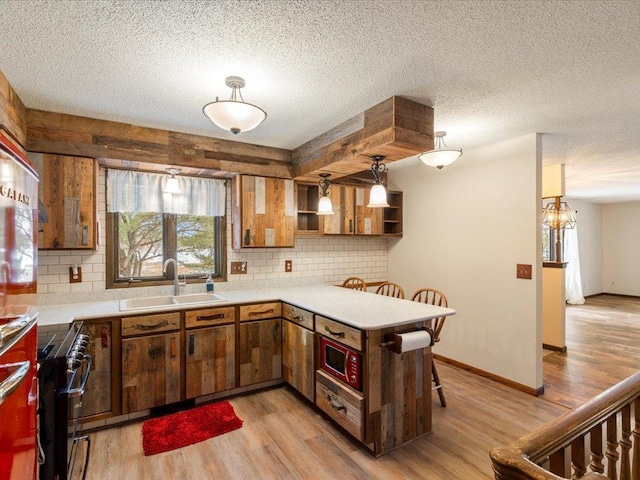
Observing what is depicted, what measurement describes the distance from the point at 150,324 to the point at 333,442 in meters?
1.68

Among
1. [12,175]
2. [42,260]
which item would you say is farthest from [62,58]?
[42,260]

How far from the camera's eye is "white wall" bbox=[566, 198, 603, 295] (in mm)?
7863

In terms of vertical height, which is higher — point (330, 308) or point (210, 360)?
point (330, 308)

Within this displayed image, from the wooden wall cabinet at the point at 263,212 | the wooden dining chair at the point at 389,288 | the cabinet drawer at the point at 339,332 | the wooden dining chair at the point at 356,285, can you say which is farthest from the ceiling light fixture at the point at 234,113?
the wooden dining chair at the point at 356,285

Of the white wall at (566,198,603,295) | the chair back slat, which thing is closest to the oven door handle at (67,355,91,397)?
the chair back slat

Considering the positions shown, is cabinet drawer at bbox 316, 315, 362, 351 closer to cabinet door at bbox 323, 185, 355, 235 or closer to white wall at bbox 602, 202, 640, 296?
cabinet door at bbox 323, 185, 355, 235

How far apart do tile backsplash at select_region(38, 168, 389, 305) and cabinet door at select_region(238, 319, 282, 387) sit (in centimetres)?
71

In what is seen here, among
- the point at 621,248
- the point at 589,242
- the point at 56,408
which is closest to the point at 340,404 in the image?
the point at 56,408

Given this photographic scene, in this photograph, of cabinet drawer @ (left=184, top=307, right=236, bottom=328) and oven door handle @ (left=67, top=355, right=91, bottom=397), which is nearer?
oven door handle @ (left=67, top=355, right=91, bottom=397)

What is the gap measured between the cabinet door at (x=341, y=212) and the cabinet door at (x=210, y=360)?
1.75 m

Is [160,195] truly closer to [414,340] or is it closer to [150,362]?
[150,362]

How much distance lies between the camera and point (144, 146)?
2961 millimetres

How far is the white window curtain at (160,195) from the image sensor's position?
10.2 feet

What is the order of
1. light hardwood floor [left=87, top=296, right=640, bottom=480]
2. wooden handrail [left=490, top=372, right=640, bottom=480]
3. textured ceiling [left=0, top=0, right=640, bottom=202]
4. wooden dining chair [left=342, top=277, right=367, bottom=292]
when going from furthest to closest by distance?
wooden dining chair [left=342, top=277, right=367, bottom=292] < light hardwood floor [left=87, top=296, right=640, bottom=480] < textured ceiling [left=0, top=0, right=640, bottom=202] < wooden handrail [left=490, top=372, right=640, bottom=480]
